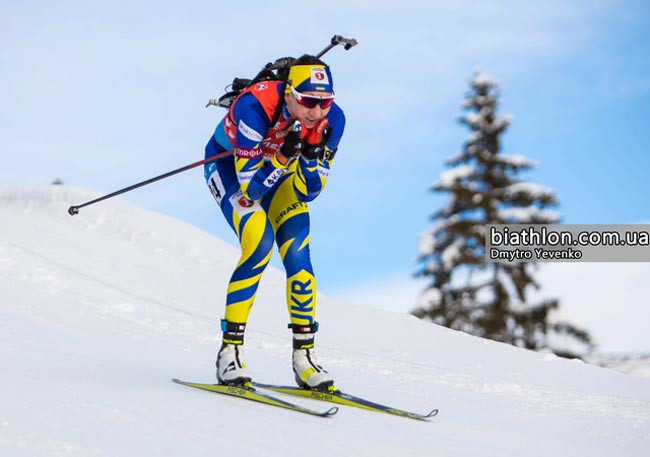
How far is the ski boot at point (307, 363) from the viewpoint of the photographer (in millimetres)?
5180

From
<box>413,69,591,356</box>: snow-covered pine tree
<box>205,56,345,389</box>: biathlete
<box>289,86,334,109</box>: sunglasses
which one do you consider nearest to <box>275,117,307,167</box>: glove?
<box>205,56,345,389</box>: biathlete

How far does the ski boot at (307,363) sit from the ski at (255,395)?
1.15ft

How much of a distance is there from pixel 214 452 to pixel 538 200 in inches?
765

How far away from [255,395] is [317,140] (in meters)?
1.60

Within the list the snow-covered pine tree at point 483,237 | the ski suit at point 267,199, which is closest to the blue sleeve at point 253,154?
the ski suit at point 267,199

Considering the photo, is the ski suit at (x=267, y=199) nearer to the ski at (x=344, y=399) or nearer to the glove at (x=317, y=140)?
the glove at (x=317, y=140)

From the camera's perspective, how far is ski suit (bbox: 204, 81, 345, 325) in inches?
195

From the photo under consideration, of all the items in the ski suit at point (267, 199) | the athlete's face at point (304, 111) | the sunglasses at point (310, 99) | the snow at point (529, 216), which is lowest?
the ski suit at point (267, 199)

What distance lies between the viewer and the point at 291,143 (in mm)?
4773

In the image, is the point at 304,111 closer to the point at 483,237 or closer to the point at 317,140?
the point at 317,140

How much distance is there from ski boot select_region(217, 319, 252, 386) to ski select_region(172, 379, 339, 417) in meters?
0.06

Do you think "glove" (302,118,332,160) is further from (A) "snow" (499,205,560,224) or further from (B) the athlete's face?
(A) "snow" (499,205,560,224)

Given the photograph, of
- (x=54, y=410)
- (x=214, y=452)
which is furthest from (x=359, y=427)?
(x=54, y=410)

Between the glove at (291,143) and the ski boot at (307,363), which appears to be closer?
the glove at (291,143)
